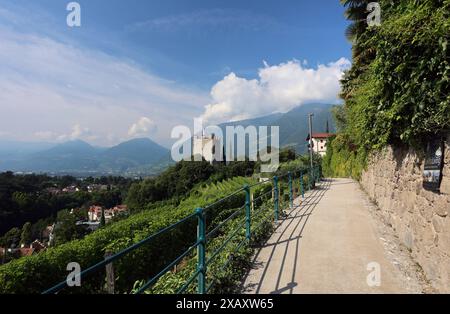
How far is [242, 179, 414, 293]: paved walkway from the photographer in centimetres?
362

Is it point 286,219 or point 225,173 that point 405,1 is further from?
point 225,173

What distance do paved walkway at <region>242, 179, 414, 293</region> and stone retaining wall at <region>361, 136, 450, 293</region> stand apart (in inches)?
15.6

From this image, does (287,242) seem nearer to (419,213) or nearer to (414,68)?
(419,213)

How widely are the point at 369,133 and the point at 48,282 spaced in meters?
9.11

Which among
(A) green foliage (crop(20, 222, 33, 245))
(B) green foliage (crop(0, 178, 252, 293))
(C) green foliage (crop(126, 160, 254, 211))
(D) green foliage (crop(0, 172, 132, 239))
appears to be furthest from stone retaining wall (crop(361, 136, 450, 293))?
(D) green foliage (crop(0, 172, 132, 239))

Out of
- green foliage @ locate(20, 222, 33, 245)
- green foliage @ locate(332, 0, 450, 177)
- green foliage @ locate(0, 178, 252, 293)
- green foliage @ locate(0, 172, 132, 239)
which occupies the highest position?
green foliage @ locate(332, 0, 450, 177)

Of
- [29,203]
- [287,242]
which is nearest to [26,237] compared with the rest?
[29,203]

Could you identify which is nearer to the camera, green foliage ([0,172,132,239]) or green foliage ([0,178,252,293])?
green foliage ([0,178,252,293])

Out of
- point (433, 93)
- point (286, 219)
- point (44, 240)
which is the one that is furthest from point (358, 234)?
point (44, 240)

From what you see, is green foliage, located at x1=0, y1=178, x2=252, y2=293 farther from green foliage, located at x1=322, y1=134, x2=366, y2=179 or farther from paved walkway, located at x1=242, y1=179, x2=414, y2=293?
green foliage, located at x1=322, y1=134, x2=366, y2=179

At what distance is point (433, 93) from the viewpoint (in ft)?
11.7

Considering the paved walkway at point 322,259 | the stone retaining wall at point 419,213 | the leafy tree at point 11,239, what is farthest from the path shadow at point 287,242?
the leafy tree at point 11,239

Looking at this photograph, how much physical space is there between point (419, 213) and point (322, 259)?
4.75 ft

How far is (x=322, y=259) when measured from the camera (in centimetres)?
451
